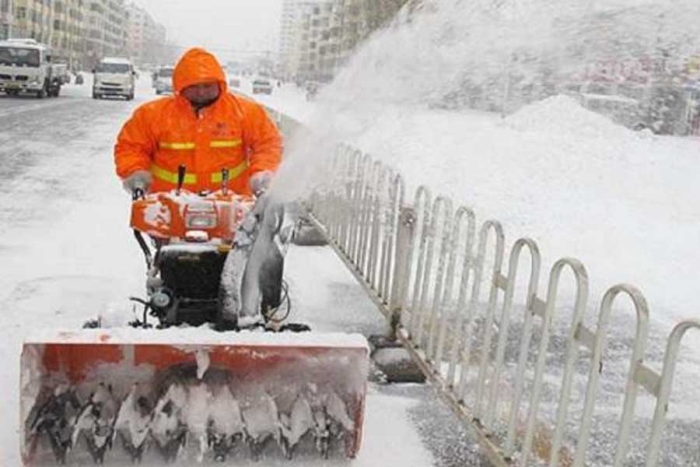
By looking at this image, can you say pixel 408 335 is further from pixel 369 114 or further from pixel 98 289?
pixel 98 289

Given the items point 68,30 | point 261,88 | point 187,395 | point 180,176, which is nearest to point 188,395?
point 187,395

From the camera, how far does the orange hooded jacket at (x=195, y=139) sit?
4754 millimetres

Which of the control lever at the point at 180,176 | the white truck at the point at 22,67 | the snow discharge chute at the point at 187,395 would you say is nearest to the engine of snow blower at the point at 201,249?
the control lever at the point at 180,176

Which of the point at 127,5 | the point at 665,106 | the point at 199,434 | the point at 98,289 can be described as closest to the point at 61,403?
the point at 199,434

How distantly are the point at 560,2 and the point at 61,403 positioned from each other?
5.16m

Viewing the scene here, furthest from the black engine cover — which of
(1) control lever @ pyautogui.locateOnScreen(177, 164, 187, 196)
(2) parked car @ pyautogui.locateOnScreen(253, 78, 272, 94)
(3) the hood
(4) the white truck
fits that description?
(2) parked car @ pyautogui.locateOnScreen(253, 78, 272, 94)

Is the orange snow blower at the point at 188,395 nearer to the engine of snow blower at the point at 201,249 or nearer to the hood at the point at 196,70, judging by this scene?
the engine of snow blower at the point at 201,249

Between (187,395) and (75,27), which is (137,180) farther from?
(75,27)

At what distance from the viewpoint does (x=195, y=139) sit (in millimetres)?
4789

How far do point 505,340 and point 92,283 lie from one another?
423 cm

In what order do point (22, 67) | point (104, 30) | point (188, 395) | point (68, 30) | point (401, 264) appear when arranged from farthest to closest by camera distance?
point (104, 30), point (68, 30), point (22, 67), point (401, 264), point (188, 395)

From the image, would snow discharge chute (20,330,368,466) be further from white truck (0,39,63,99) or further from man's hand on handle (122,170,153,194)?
white truck (0,39,63,99)

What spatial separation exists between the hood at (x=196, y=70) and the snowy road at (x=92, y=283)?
1.25 metres

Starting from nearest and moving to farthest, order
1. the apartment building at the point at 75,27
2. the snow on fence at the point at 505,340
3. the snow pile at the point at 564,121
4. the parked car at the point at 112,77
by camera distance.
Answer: the snow on fence at the point at 505,340, the snow pile at the point at 564,121, the parked car at the point at 112,77, the apartment building at the point at 75,27
